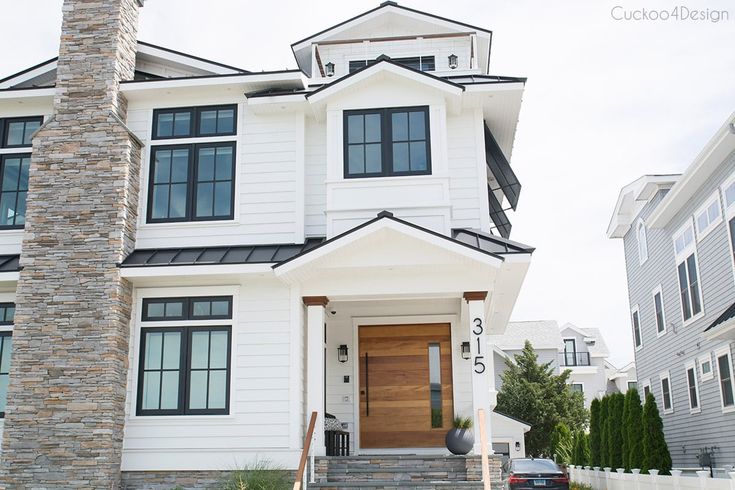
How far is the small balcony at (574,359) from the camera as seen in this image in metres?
47.9

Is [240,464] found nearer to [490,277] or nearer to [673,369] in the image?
[490,277]

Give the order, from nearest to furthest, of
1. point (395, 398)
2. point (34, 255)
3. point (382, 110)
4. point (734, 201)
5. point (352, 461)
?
point (352, 461) < point (34, 255) < point (382, 110) < point (395, 398) < point (734, 201)

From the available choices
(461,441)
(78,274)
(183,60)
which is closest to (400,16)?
(183,60)

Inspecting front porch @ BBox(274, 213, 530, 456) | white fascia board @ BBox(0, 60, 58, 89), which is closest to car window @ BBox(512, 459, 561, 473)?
front porch @ BBox(274, 213, 530, 456)

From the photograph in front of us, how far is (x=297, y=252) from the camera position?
12547mm

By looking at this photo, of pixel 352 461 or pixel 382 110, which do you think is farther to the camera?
pixel 382 110

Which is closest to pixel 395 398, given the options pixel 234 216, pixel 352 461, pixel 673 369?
pixel 352 461

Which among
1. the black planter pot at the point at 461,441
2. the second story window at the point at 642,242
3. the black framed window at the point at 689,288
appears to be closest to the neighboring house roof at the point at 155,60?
the black planter pot at the point at 461,441

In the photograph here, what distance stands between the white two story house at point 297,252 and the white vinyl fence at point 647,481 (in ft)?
11.1

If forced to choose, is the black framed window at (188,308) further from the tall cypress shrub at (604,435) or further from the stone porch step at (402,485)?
the tall cypress shrub at (604,435)

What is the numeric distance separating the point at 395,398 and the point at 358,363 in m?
0.94

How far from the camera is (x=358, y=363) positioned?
14438 millimetres

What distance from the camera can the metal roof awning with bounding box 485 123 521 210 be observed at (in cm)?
1432

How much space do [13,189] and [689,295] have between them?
15.5m
